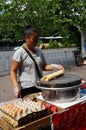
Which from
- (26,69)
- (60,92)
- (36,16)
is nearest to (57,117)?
(60,92)

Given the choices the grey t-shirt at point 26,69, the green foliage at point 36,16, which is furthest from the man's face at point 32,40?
the green foliage at point 36,16

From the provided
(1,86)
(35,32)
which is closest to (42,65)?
(35,32)

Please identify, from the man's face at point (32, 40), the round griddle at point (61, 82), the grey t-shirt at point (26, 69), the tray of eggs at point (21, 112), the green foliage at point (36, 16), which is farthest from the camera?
the green foliage at point (36, 16)

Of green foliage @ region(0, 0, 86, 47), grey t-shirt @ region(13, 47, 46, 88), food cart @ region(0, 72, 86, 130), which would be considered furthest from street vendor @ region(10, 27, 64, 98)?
green foliage @ region(0, 0, 86, 47)

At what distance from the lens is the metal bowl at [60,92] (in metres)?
2.53

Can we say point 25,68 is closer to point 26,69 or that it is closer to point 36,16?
point 26,69

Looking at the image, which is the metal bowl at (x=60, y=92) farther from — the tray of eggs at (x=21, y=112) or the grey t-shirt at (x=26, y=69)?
the grey t-shirt at (x=26, y=69)

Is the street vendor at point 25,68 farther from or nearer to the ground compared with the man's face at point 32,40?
nearer to the ground

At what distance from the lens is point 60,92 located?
2578mm

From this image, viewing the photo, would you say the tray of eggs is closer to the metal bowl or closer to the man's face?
the metal bowl

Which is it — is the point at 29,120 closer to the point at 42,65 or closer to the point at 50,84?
the point at 50,84

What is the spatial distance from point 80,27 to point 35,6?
4575mm

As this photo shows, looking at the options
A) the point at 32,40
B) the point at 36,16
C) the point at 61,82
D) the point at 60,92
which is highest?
the point at 36,16

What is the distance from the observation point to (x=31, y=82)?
131 inches
